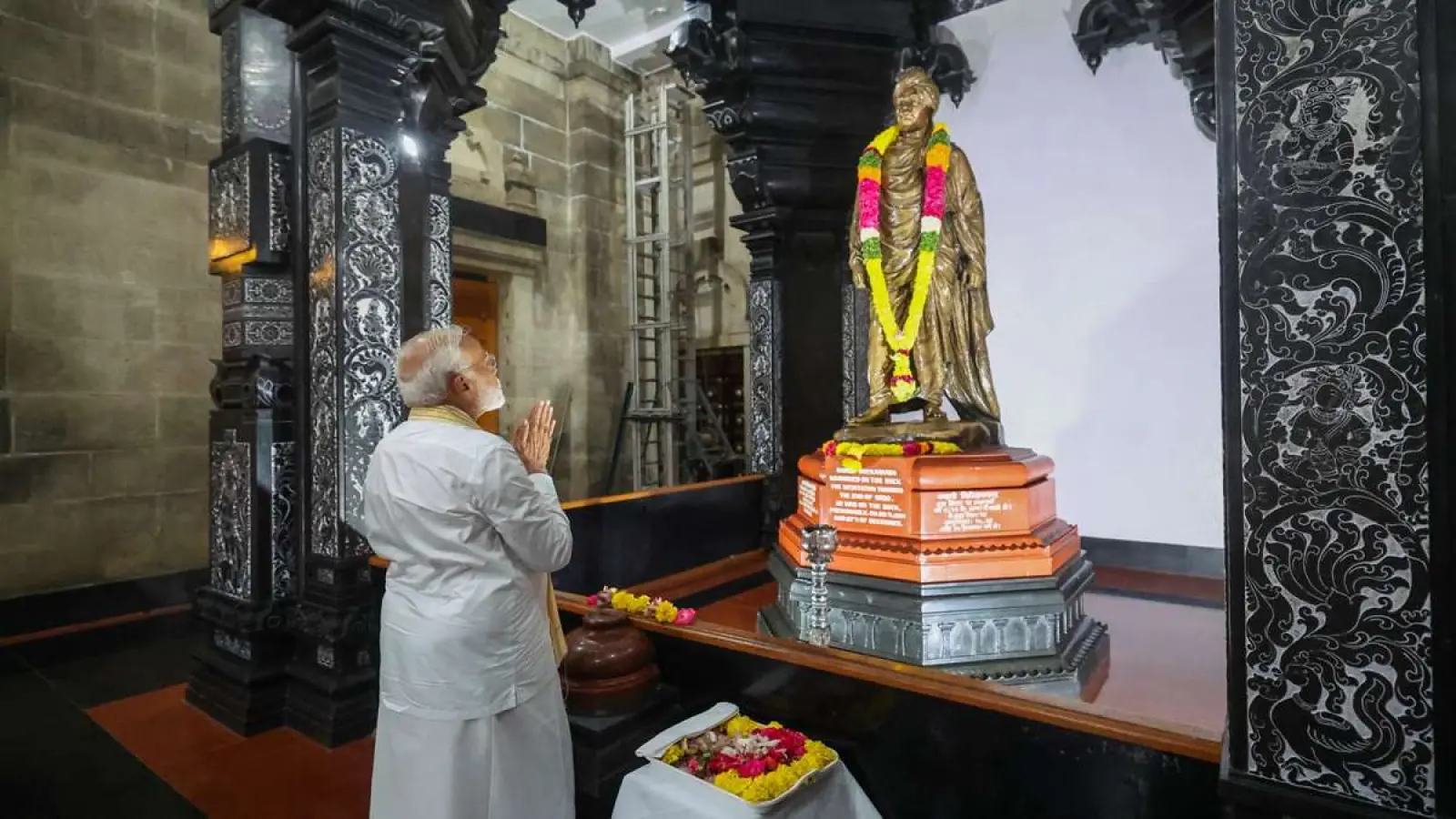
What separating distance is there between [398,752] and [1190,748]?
1678 millimetres

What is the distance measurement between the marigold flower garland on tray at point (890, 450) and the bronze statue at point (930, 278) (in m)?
0.29

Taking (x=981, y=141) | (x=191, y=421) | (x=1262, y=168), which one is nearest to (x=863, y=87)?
(x=981, y=141)

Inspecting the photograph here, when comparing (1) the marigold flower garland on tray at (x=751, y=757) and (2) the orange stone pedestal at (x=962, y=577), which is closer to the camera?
(1) the marigold flower garland on tray at (x=751, y=757)

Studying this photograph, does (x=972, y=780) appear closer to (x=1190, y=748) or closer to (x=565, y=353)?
(x=1190, y=748)

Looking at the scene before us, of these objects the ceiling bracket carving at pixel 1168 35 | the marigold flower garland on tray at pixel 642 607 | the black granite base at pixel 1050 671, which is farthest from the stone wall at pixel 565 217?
the black granite base at pixel 1050 671

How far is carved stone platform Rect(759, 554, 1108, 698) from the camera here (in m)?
2.76

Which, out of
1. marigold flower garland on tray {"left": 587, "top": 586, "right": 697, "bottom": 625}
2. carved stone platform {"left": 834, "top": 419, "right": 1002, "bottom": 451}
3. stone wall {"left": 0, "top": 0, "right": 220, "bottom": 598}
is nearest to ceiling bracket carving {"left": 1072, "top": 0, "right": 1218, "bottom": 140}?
carved stone platform {"left": 834, "top": 419, "right": 1002, "bottom": 451}

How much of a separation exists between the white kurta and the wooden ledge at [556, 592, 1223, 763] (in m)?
0.66

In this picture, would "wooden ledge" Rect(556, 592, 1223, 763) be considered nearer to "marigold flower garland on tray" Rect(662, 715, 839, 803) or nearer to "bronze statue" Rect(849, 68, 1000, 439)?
"marigold flower garland on tray" Rect(662, 715, 839, 803)

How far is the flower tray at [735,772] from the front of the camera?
5.74 ft

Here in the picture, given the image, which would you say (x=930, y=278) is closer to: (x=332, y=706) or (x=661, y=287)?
(x=332, y=706)

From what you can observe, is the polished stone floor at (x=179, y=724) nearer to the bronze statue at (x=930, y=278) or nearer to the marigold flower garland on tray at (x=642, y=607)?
the marigold flower garland on tray at (x=642, y=607)

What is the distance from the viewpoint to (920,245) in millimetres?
3332

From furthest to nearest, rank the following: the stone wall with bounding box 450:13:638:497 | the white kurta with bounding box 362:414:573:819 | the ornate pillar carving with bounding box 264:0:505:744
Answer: the stone wall with bounding box 450:13:638:497 < the ornate pillar carving with bounding box 264:0:505:744 < the white kurta with bounding box 362:414:573:819
